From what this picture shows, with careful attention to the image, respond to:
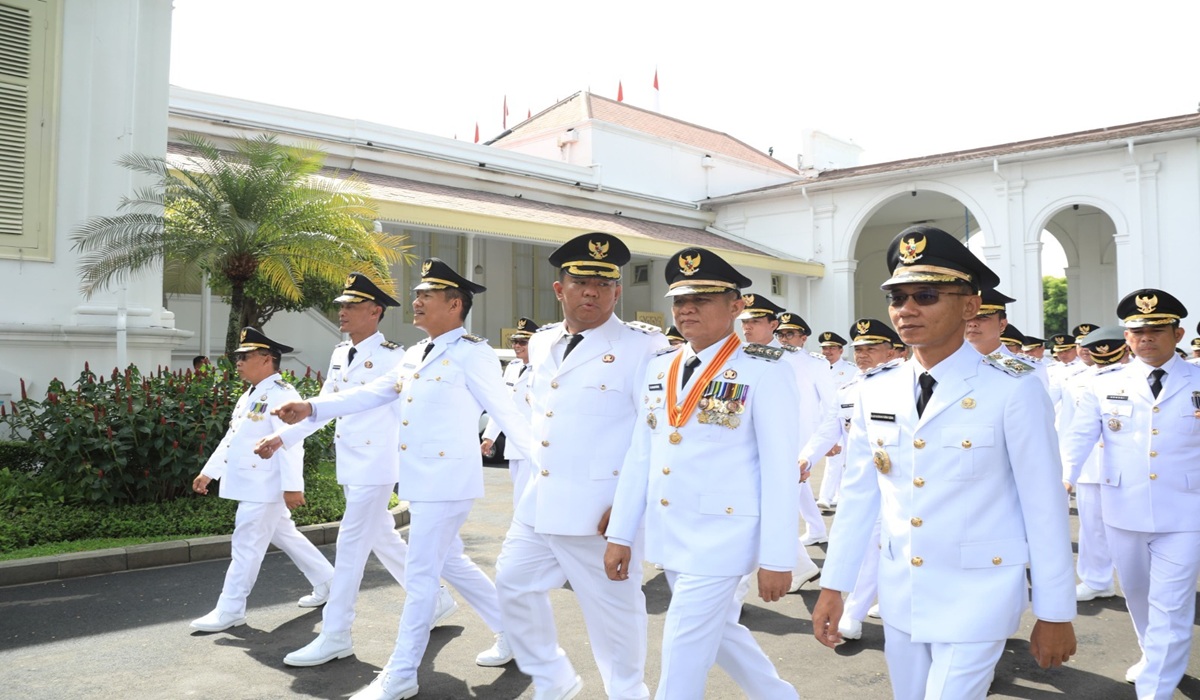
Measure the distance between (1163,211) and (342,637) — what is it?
79.2ft

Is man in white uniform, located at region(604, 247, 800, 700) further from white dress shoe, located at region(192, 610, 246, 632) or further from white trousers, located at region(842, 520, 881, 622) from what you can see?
white dress shoe, located at region(192, 610, 246, 632)

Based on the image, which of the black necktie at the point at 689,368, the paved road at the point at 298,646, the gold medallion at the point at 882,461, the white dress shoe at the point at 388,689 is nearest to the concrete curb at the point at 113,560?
the paved road at the point at 298,646

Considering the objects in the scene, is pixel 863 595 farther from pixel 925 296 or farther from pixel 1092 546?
pixel 925 296

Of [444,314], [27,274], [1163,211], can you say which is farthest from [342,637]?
[1163,211]

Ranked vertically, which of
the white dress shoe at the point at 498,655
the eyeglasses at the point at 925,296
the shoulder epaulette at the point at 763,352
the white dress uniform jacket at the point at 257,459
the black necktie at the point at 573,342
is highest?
the eyeglasses at the point at 925,296

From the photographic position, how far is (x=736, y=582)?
3285 mm

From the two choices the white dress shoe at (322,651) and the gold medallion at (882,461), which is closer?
the gold medallion at (882,461)

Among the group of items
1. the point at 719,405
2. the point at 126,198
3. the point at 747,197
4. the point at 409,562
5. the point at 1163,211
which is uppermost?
the point at 747,197

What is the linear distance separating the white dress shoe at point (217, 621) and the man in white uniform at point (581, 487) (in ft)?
8.15

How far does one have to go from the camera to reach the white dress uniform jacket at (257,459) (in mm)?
5773

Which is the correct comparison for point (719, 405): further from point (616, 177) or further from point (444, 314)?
point (616, 177)

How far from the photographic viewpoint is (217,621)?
558 cm

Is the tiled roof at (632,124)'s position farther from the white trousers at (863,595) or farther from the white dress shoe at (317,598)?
the white trousers at (863,595)

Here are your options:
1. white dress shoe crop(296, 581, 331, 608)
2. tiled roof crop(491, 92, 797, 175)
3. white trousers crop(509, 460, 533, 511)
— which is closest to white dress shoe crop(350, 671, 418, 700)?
white dress shoe crop(296, 581, 331, 608)
